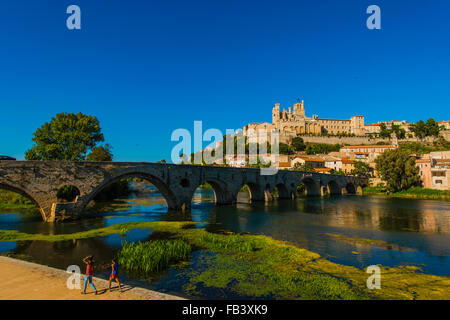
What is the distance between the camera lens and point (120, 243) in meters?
18.7

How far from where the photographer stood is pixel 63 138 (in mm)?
44438

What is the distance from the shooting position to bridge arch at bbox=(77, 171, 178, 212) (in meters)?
26.3

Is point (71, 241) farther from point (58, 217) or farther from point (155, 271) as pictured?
point (155, 271)

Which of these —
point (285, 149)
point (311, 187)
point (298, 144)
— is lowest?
point (311, 187)

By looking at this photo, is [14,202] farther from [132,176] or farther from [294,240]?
[294,240]

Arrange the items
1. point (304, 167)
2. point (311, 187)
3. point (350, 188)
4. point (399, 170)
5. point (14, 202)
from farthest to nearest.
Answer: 1. point (304, 167)
2. point (350, 188)
3. point (311, 187)
4. point (399, 170)
5. point (14, 202)

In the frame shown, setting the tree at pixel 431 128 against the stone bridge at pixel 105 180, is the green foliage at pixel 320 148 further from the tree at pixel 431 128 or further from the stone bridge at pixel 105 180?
the stone bridge at pixel 105 180

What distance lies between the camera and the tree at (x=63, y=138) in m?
43.9

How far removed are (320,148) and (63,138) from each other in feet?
368

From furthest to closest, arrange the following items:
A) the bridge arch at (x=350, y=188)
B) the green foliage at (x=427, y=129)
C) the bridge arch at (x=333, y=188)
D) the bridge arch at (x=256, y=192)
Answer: the green foliage at (x=427, y=129) < the bridge arch at (x=350, y=188) < the bridge arch at (x=333, y=188) < the bridge arch at (x=256, y=192)

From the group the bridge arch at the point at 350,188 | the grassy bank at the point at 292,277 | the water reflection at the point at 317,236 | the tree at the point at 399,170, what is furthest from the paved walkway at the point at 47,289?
the bridge arch at the point at 350,188

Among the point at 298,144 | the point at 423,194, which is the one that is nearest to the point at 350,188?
the point at 423,194

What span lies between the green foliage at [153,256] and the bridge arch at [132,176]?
41.7ft
